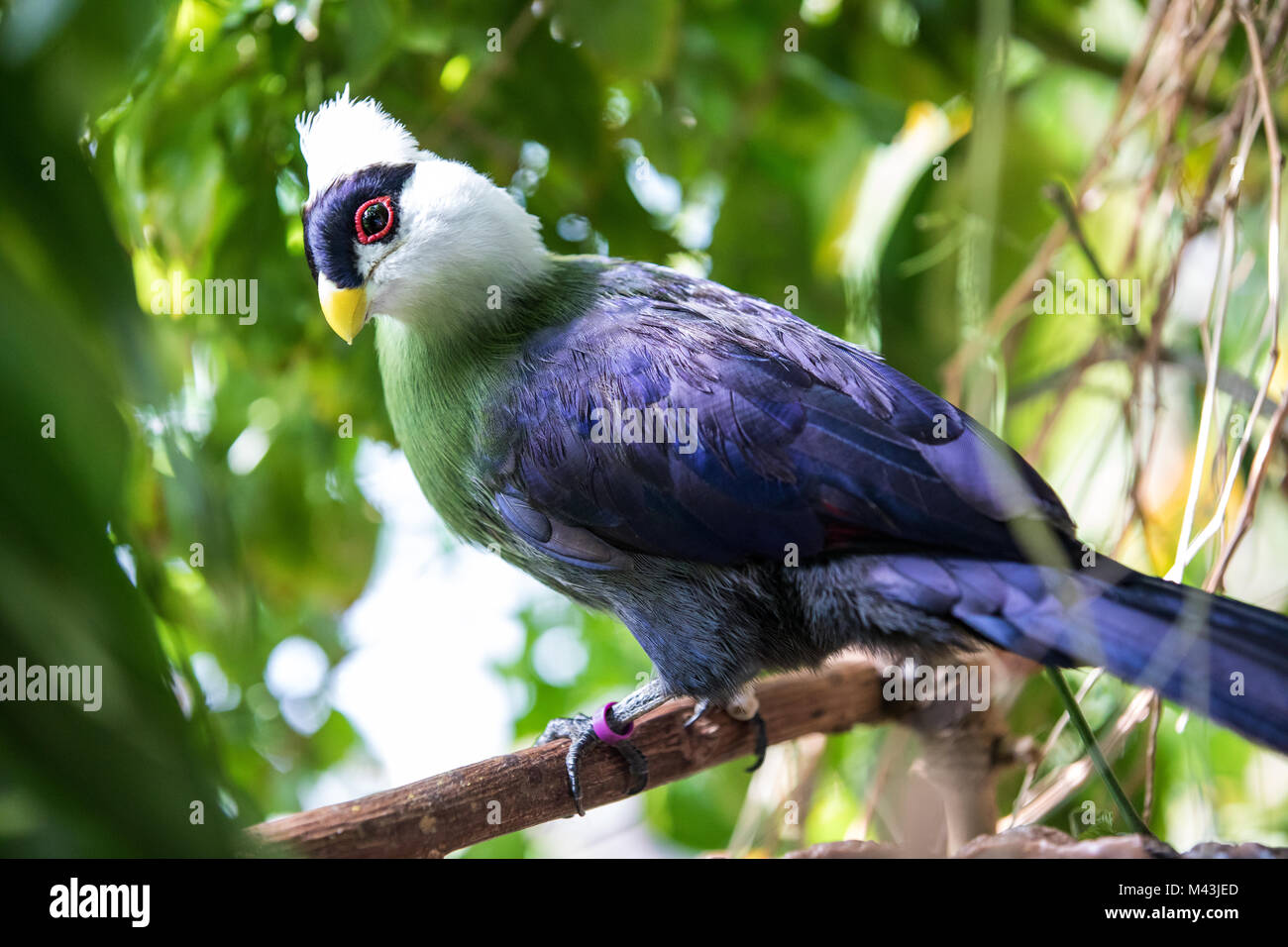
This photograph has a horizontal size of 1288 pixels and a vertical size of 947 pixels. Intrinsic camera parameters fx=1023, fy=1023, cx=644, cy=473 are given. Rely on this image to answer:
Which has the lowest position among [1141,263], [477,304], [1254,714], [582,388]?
[1254,714]

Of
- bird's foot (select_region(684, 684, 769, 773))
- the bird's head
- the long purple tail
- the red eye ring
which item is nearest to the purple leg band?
bird's foot (select_region(684, 684, 769, 773))

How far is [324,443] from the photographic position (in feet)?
5.82

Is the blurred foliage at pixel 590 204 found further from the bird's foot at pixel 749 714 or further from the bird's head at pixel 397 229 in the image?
the bird's foot at pixel 749 714

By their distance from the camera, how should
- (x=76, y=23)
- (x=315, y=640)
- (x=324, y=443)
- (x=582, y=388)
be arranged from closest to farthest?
(x=76, y=23) → (x=582, y=388) → (x=324, y=443) → (x=315, y=640)

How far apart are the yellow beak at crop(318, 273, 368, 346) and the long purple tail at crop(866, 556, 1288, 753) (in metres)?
0.65

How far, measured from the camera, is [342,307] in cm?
120

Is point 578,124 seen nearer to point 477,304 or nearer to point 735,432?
point 477,304

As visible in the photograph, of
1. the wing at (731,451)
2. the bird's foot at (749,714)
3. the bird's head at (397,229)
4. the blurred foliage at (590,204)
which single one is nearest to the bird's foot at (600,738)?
the bird's foot at (749,714)

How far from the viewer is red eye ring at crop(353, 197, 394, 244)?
1.21 meters

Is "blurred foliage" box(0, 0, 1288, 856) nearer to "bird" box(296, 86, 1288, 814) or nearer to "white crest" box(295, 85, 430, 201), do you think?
"white crest" box(295, 85, 430, 201)

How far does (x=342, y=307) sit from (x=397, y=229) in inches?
4.9

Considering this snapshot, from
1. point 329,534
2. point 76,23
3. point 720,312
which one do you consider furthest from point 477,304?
point 76,23

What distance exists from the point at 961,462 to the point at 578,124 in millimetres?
843

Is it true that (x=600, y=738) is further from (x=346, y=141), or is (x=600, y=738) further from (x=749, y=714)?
(x=346, y=141)
